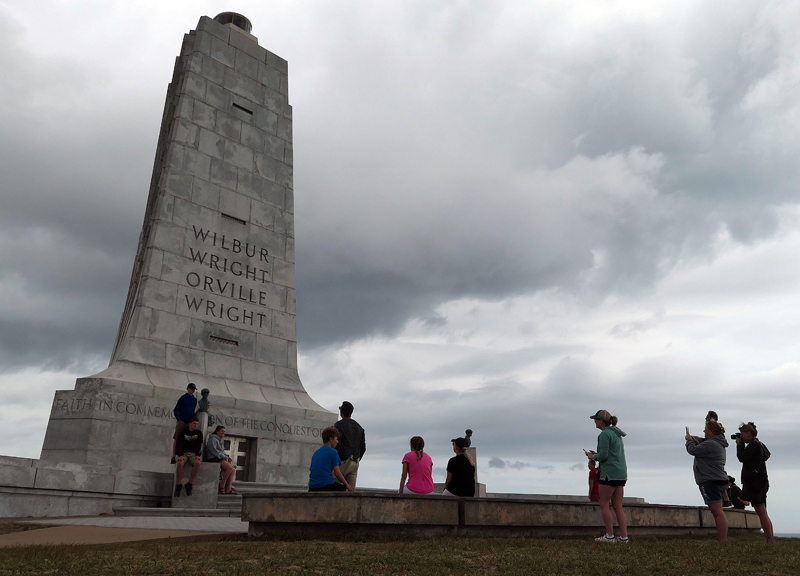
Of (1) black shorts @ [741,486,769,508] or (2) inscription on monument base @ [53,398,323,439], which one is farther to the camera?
(2) inscription on monument base @ [53,398,323,439]

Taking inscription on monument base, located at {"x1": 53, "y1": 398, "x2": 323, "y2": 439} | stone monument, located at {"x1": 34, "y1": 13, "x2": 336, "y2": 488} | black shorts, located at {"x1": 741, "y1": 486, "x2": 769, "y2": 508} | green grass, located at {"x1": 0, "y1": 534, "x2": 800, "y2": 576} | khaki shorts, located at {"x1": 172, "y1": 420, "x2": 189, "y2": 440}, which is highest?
stone monument, located at {"x1": 34, "y1": 13, "x2": 336, "y2": 488}

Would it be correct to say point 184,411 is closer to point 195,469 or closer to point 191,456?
point 191,456

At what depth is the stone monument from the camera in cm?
1488

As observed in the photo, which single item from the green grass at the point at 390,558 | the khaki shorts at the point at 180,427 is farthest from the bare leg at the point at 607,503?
the khaki shorts at the point at 180,427

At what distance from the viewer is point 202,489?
486 inches

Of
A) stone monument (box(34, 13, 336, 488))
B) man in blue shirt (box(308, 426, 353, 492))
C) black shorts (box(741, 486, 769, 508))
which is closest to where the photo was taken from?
man in blue shirt (box(308, 426, 353, 492))

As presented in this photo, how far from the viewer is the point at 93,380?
1465 cm

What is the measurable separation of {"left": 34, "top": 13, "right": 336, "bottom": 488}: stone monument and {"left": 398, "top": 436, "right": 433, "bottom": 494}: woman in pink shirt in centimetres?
794

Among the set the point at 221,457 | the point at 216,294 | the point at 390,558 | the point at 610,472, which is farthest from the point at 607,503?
the point at 216,294

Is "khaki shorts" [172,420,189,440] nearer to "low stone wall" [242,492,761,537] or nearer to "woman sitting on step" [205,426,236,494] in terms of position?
"woman sitting on step" [205,426,236,494]

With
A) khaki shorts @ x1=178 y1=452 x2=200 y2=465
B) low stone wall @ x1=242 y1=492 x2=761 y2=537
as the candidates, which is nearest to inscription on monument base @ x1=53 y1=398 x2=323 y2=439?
khaki shorts @ x1=178 y1=452 x2=200 y2=465

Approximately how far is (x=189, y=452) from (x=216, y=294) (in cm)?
695

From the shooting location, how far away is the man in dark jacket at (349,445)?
1012 cm

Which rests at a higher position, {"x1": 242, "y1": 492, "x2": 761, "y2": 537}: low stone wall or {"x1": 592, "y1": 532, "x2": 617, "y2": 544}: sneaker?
{"x1": 242, "y1": 492, "x2": 761, "y2": 537}: low stone wall
